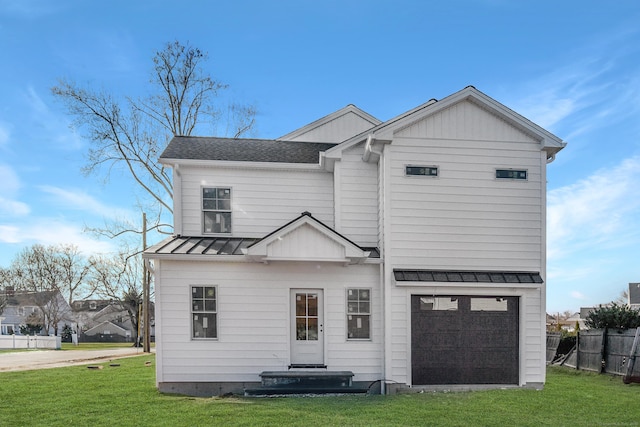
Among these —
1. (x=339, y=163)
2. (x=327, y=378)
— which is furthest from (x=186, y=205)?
(x=327, y=378)

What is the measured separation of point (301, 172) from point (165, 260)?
4.08 meters

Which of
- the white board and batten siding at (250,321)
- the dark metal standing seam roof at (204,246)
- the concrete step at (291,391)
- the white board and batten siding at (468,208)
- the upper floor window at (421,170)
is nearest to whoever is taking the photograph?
the concrete step at (291,391)

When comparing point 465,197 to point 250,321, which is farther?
point 465,197

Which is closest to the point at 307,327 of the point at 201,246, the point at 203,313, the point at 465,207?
the point at 203,313

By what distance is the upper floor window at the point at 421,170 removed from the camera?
10148mm

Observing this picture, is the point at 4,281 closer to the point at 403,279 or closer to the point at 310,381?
the point at 310,381

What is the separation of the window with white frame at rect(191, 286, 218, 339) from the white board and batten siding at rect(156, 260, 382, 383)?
0.39 feet

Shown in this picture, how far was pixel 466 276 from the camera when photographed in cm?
995

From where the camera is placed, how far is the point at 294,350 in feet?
32.8

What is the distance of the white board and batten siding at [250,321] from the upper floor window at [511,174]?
3981 mm

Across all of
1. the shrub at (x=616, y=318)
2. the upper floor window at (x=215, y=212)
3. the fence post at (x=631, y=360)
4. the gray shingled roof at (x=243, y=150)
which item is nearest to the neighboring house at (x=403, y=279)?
the upper floor window at (x=215, y=212)

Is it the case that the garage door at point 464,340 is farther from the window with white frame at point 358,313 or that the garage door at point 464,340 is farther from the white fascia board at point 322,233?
the white fascia board at point 322,233

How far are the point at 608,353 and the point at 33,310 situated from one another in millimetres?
60993

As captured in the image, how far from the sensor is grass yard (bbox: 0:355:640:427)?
6992mm
